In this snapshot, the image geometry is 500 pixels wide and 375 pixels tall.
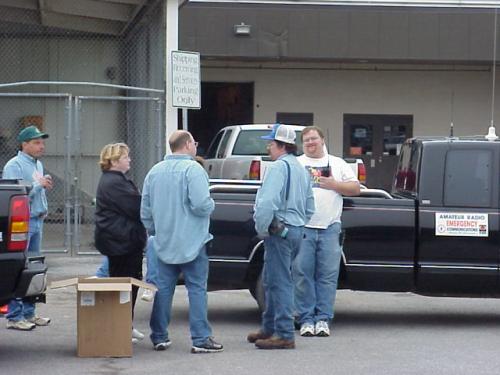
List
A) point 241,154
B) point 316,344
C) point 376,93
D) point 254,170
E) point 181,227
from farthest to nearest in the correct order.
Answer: point 376,93 → point 241,154 → point 254,170 → point 316,344 → point 181,227

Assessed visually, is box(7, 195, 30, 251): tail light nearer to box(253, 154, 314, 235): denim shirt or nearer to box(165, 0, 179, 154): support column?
box(253, 154, 314, 235): denim shirt

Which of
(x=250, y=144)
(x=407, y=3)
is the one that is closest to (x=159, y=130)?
(x=250, y=144)

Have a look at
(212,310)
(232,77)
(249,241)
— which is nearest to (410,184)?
(249,241)

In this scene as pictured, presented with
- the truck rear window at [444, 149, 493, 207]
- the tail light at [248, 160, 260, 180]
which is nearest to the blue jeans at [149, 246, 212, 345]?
the truck rear window at [444, 149, 493, 207]

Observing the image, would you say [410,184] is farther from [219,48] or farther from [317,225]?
[219,48]

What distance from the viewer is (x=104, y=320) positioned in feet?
27.9

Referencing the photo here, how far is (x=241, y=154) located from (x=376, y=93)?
8169 millimetres

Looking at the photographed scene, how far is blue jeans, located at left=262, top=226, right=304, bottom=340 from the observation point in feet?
28.6

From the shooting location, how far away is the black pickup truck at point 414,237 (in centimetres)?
992

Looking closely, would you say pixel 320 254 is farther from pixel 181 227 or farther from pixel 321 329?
pixel 181 227

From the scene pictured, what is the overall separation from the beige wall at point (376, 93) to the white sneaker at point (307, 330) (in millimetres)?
16023

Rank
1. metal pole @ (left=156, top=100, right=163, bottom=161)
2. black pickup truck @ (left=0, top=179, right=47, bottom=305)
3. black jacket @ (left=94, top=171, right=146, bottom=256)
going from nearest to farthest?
1. black pickup truck @ (left=0, top=179, right=47, bottom=305)
2. black jacket @ (left=94, top=171, right=146, bottom=256)
3. metal pole @ (left=156, top=100, right=163, bottom=161)

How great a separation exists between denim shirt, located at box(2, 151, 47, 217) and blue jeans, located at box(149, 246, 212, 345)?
5.94ft

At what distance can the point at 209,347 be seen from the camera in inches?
341
